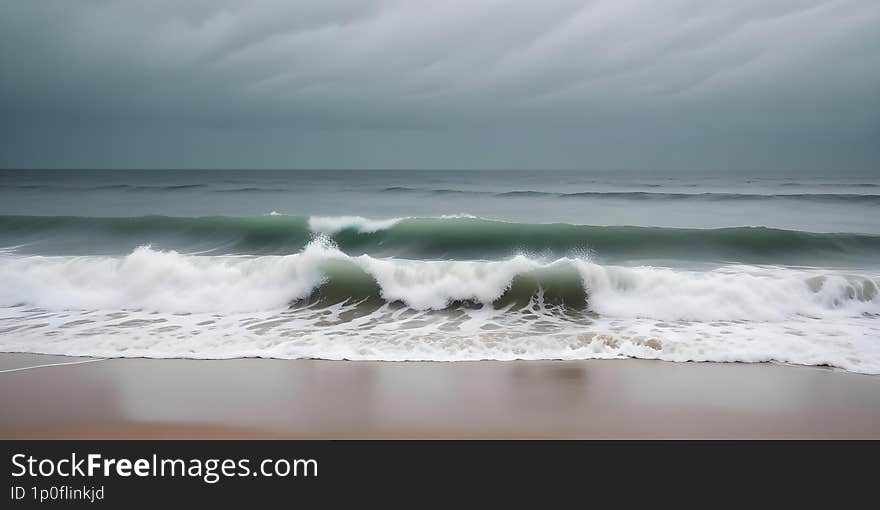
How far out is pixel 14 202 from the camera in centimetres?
2433

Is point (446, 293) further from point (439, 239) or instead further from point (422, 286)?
point (439, 239)

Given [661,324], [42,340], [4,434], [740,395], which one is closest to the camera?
[4,434]

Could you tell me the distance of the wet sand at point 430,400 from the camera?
3502 mm

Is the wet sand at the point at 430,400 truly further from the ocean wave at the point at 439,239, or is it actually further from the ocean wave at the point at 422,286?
the ocean wave at the point at 439,239

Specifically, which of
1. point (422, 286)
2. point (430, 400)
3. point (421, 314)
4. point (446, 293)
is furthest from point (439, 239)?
point (430, 400)

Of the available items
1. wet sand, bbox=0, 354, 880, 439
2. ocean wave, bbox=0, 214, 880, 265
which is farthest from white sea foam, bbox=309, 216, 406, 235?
wet sand, bbox=0, 354, 880, 439

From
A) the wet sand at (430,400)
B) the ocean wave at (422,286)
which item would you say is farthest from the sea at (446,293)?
the wet sand at (430,400)

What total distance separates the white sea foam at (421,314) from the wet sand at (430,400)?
1.24 ft

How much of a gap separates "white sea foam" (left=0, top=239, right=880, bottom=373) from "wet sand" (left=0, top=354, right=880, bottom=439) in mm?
379

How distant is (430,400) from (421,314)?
3041 millimetres
